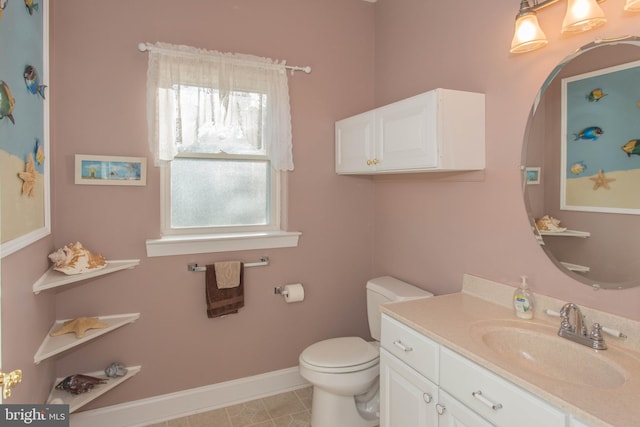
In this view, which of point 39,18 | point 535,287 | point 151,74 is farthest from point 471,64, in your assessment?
point 39,18

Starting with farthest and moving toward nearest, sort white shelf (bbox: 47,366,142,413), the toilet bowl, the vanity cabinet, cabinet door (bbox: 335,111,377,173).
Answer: cabinet door (bbox: 335,111,377,173) → the toilet bowl → white shelf (bbox: 47,366,142,413) → the vanity cabinet

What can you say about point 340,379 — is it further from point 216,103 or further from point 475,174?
point 216,103

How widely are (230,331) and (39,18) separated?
6.49 feet

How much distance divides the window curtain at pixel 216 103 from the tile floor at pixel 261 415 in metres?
1.58

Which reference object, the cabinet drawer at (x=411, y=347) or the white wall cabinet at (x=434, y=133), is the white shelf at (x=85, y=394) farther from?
the white wall cabinet at (x=434, y=133)

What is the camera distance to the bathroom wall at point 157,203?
211cm

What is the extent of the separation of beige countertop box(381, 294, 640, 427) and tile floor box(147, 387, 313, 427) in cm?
110

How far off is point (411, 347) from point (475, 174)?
96 centimetres

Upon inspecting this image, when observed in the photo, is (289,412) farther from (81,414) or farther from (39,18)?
(39,18)

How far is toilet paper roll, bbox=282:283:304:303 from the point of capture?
101 inches

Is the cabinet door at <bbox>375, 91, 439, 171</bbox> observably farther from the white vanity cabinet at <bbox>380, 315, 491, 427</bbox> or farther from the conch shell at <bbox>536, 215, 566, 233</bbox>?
the white vanity cabinet at <bbox>380, 315, 491, 427</bbox>

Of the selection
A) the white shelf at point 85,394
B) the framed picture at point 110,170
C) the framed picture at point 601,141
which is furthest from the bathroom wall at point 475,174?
the white shelf at point 85,394

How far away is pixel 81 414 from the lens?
2.16m

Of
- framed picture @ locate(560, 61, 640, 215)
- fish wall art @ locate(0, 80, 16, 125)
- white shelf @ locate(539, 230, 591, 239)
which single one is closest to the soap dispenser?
white shelf @ locate(539, 230, 591, 239)
